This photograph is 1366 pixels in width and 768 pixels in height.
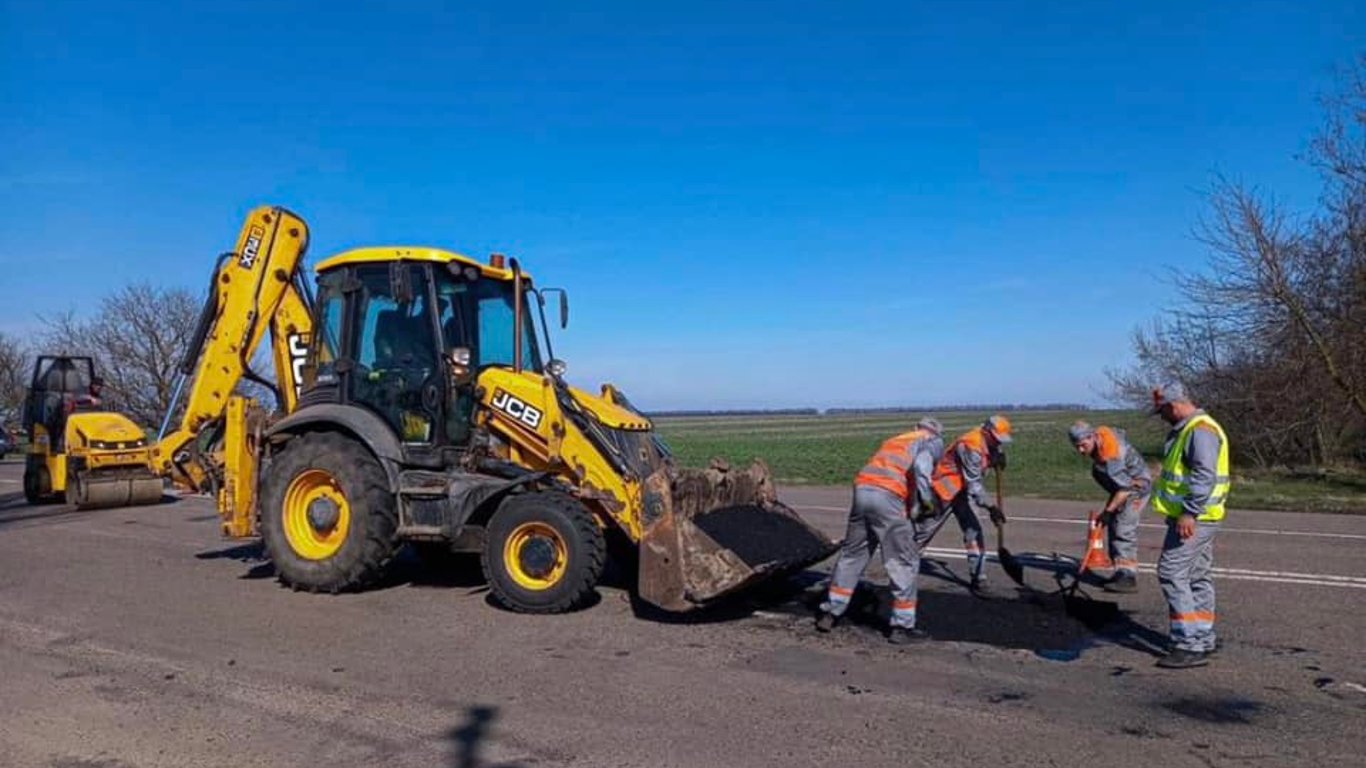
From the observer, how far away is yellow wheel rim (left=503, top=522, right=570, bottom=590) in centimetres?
763

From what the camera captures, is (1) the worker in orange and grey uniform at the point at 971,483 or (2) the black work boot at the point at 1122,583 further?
(1) the worker in orange and grey uniform at the point at 971,483

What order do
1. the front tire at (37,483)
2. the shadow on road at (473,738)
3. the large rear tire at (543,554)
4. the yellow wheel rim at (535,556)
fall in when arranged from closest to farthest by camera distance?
1. the shadow on road at (473,738)
2. the large rear tire at (543,554)
3. the yellow wheel rim at (535,556)
4. the front tire at (37,483)

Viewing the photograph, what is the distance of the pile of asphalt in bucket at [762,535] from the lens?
7.52 m

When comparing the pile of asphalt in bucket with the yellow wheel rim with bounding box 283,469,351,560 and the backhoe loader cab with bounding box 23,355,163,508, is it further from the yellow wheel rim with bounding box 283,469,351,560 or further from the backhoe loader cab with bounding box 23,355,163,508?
the backhoe loader cab with bounding box 23,355,163,508

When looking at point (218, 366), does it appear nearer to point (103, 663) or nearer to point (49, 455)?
point (103, 663)

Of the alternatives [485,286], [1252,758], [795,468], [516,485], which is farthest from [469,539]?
[795,468]

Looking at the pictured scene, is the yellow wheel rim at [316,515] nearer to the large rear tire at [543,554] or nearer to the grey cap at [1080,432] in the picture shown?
the large rear tire at [543,554]

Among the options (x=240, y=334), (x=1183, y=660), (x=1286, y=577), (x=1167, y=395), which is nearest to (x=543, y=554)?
(x=240, y=334)

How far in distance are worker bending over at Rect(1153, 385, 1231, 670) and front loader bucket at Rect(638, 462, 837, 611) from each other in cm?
261

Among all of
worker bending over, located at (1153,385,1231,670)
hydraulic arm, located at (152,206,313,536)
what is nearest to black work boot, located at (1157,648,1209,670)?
worker bending over, located at (1153,385,1231,670)

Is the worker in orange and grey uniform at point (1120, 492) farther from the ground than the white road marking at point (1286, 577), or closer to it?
farther from the ground

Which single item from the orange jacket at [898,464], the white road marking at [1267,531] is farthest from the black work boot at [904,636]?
the white road marking at [1267,531]

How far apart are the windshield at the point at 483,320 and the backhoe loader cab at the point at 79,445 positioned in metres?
6.31

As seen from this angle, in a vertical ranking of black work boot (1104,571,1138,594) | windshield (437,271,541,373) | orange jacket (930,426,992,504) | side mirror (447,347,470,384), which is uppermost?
windshield (437,271,541,373)
